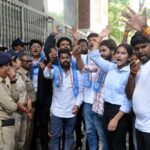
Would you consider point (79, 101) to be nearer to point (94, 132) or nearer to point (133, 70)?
point (94, 132)

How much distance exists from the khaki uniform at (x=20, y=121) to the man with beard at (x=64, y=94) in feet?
1.34

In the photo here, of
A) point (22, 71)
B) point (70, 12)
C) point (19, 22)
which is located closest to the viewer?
point (22, 71)

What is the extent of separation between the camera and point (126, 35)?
6.11m

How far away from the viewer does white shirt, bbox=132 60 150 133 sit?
14.4 feet

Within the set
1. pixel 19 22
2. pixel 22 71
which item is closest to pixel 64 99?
pixel 22 71

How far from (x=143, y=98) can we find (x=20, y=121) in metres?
2.52

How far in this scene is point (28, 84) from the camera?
22.0 ft

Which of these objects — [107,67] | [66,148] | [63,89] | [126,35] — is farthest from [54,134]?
[126,35]

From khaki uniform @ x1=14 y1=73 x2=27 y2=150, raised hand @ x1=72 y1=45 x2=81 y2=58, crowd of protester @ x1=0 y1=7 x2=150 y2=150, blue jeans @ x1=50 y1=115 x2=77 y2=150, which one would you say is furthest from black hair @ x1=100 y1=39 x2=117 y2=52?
khaki uniform @ x1=14 y1=73 x2=27 y2=150

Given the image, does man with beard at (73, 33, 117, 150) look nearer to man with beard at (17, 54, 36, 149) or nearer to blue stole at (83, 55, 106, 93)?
blue stole at (83, 55, 106, 93)

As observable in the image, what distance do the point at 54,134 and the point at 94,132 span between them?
0.62m

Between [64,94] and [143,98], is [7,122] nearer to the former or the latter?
[64,94]

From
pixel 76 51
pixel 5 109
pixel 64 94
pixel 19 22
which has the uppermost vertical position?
pixel 19 22

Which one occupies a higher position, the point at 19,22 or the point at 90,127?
the point at 19,22
